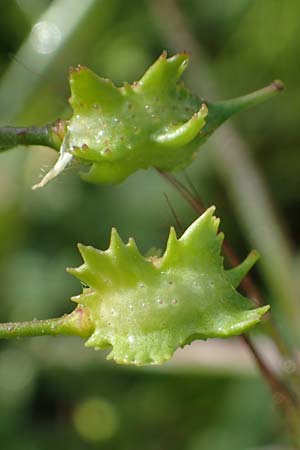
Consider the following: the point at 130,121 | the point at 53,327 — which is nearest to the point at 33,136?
the point at 130,121

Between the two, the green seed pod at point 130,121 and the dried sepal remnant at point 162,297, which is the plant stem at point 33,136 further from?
the dried sepal remnant at point 162,297

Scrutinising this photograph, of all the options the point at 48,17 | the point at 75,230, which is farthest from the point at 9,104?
the point at 75,230

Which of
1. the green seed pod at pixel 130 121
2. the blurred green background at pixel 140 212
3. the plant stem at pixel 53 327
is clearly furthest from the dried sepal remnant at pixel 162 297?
the blurred green background at pixel 140 212

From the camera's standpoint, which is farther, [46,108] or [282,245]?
[46,108]

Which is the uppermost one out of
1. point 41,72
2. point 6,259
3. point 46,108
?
point 41,72

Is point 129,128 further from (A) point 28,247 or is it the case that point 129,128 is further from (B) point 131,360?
(A) point 28,247

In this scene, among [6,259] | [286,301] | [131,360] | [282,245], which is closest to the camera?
[131,360]

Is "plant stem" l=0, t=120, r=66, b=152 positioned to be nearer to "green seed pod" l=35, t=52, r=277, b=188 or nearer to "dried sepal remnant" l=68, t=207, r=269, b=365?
"green seed pod" l=35, t=52, r=277, b=188
